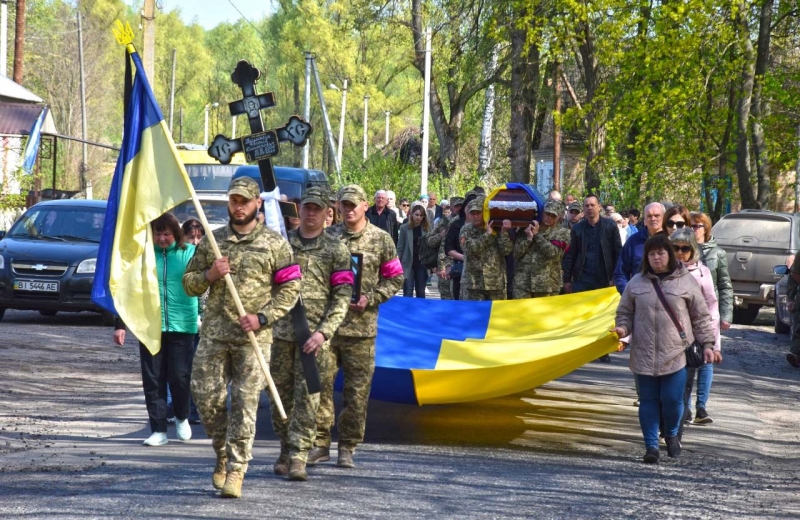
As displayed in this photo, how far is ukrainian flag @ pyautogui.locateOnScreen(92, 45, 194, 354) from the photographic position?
8070 millimetres

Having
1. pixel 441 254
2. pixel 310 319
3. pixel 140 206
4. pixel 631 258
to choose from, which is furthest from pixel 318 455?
pixel 441 254

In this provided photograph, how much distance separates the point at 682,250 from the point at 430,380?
7.30ft

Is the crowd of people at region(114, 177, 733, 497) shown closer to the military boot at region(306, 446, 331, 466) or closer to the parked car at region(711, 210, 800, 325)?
the military boot at region(306, 446, 331, 466)

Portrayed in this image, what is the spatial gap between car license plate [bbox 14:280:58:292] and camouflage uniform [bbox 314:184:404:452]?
1012 cm

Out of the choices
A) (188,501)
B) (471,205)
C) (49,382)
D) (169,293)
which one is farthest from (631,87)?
(188,501)

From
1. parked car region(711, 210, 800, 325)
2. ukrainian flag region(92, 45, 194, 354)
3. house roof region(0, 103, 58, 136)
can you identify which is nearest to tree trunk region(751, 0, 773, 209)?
parked car region(711, 210, 800, 325)

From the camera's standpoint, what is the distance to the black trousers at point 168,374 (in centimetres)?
956

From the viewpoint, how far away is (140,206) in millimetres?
8109

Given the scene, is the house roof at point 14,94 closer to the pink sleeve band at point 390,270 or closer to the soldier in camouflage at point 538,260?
the soldier in camouflage at point 538,260

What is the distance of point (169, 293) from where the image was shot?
31.9ft

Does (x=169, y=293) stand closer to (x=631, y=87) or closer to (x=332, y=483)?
(x=332, y=483)

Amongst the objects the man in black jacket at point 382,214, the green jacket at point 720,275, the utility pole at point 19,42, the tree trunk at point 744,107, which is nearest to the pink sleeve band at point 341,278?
the green jacket at point 720,275

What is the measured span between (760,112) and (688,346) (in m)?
23.7

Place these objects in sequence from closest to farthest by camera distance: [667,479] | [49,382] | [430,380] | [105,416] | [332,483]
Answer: [332,483] < [667,479] < [430,380] < [105,416] < [49,382]
